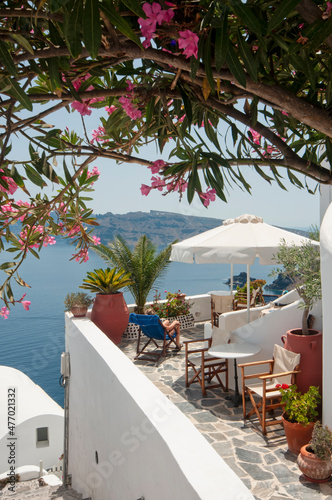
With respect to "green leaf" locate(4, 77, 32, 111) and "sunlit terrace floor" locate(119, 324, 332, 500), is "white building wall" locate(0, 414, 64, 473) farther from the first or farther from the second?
"green leaf" locate(4, 77, 32, 111)

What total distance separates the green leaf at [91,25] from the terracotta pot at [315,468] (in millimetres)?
3887

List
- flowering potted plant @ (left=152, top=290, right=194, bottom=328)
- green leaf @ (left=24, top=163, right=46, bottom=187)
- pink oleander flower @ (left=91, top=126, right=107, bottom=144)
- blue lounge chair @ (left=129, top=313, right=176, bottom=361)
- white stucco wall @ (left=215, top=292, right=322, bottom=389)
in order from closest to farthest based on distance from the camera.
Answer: green leaf @ (left=24, top=163, right=46, bottom=187)
pink oleander flower @ (left=91, top=126, right=107, bottom=144)
white stucco wall @ (left=215, top=292, right=322, bottom=389)
blue lounge chair @ (left=129, top=313, right=176, bottom=361)
flowering potted plant @ (left=152, top=290, right=194, bottom=328)

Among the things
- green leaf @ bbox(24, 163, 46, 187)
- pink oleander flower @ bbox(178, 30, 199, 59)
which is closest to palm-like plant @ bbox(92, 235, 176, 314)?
green leaf @ bbox(24, 163, 46, 187)

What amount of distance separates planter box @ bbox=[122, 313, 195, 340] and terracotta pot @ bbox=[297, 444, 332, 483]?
18.9ft

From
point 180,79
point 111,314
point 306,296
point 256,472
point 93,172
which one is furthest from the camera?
point 111,314

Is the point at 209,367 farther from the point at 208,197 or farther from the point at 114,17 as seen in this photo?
the point at 114,17

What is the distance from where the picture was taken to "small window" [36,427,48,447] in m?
13.0

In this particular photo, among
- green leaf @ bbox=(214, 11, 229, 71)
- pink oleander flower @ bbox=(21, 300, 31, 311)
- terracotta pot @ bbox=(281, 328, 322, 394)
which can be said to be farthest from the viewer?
terracotta pot @ bbox=(281, 328, 322, 394)

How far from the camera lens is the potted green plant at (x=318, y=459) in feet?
12.3

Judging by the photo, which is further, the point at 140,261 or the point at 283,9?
the point at 140,261

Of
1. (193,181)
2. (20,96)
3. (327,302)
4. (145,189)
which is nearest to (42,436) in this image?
(327,302)

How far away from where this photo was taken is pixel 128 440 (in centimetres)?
357

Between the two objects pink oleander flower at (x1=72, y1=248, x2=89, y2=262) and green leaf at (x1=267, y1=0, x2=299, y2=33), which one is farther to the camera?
pink oleander flower at (x1=72, y1=248, x2=89, y2=262)

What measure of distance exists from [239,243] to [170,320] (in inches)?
148
